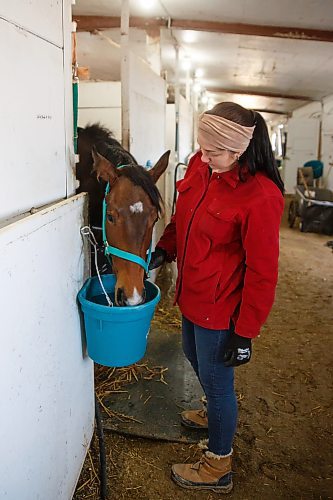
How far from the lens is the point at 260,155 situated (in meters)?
1.34

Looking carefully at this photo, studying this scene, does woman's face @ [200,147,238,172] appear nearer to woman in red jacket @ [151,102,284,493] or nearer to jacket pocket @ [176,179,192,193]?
woman in red jacket @ [151,102,284,493]

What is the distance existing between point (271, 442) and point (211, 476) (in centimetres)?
42

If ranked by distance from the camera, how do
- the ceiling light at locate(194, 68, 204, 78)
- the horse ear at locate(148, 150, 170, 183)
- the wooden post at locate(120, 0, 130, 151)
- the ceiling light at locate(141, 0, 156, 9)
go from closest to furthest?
the horse ear at locate(148, 150, 170, 183) → the wooden post at locate(120, 0, 130, 151) → the ceiling light at locate(141, 0, 156, 9) → the ceiling light at locate(194, 68, 204, 78)

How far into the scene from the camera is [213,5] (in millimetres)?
3426

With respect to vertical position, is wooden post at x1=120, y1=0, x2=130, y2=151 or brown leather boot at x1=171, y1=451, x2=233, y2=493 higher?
wooden post at x1=120, y1=0, x2=130, y2=151

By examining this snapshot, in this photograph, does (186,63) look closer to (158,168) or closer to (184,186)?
(158,168)

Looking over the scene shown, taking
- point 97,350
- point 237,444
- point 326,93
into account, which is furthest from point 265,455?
point 326,93

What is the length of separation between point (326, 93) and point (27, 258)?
28.5ft

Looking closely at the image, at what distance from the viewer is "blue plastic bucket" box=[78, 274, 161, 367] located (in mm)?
1333

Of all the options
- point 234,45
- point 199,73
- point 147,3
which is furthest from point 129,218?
point 199,73

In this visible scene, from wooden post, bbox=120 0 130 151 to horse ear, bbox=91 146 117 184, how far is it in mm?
1083

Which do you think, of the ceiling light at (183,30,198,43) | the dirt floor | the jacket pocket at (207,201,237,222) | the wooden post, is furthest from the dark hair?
the ceiling light at (183,30,198,43)

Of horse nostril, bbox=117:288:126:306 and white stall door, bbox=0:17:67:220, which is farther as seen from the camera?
horse nostril, bbox=117:288:126:306

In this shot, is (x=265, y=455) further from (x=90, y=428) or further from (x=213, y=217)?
(x=213, y=217)
